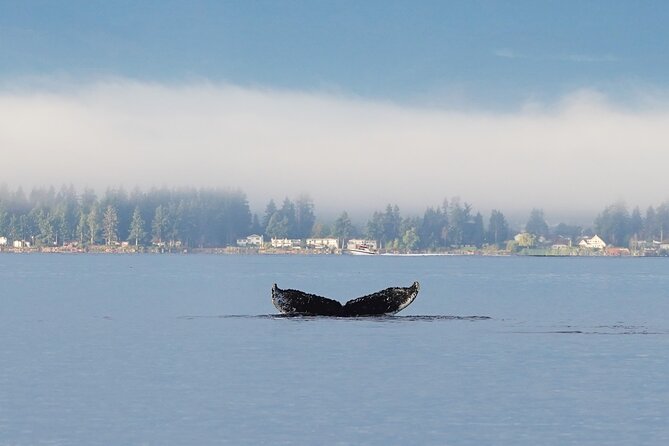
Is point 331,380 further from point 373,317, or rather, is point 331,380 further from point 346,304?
point 346,304

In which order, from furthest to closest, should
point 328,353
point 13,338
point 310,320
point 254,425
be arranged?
point 310,320, point 13,338, point 328,353, point 254,425

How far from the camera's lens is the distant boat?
84.1 m

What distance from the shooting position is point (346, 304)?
85125 millimetres

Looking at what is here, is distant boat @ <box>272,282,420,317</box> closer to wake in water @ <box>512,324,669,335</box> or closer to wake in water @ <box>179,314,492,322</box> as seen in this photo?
wake in water @ <box>179,314,492,322</box>

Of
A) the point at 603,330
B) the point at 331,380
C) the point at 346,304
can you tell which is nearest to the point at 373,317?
the point at 346,304

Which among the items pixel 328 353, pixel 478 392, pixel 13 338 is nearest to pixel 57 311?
pixel 13 338

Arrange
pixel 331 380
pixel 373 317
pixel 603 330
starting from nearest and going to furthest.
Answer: pixel 331 380 < pixel 603 330 < pixel 373 317

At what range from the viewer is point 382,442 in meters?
36.8

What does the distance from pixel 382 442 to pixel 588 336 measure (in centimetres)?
3871

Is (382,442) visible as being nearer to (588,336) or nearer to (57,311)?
(588,336)

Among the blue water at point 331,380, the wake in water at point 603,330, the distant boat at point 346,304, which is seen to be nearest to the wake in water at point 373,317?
the blue water at point 331,380

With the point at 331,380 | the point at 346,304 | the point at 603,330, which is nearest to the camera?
the point at 331,380

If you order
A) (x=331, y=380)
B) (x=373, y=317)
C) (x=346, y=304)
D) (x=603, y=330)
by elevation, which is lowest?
(x=331, y=380)

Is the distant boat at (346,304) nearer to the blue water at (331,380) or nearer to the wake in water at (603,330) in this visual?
the blue water at (331,380)
